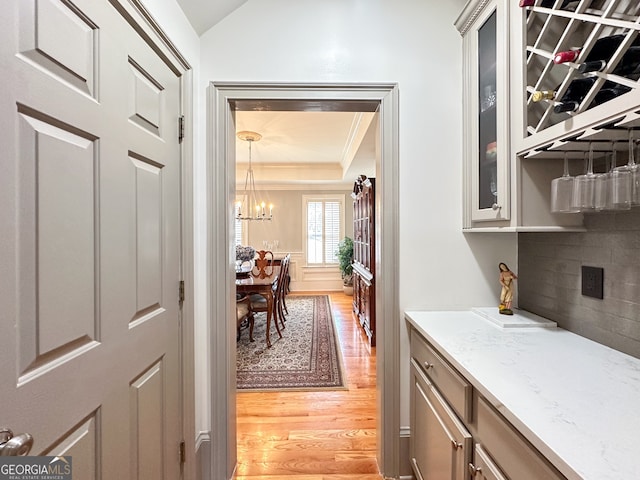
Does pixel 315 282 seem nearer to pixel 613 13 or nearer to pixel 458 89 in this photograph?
pixel 458 89

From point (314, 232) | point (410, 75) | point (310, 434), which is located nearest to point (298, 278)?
point (314, 232)

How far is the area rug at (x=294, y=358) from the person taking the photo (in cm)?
284

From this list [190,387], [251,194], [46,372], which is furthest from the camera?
[251,194]

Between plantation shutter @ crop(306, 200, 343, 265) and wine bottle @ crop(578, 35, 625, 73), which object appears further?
plantation shutter @ crop(306, 200, 343, 265)

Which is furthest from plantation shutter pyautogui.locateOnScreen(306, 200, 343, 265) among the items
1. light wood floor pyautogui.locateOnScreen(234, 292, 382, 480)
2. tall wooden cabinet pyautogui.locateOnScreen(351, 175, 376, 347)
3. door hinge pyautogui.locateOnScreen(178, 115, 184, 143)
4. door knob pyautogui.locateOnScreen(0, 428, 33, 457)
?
door knob pyautogui.locateOnScreen(0, 428, 33, 457)

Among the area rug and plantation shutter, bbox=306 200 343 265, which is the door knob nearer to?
the area rug

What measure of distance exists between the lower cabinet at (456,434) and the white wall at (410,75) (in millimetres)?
186

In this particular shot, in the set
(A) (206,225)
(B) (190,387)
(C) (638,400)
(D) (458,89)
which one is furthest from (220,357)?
(D) (458,89)

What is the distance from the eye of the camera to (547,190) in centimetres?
130

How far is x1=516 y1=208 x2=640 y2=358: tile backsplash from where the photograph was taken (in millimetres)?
1137

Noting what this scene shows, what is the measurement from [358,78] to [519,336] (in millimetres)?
1527

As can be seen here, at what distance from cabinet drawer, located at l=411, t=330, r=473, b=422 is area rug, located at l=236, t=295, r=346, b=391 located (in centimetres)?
145

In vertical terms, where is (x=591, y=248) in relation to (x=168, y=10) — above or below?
below

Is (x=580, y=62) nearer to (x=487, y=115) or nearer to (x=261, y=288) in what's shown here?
(x=487, y=115)
